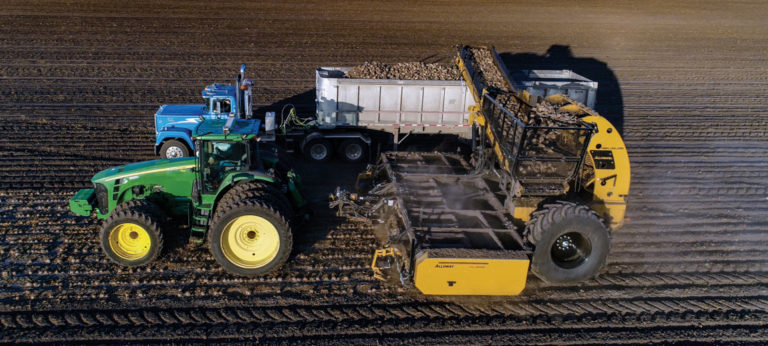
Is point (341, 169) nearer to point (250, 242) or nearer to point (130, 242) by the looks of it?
point (250, 242)

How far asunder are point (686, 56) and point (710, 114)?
27.3 feet

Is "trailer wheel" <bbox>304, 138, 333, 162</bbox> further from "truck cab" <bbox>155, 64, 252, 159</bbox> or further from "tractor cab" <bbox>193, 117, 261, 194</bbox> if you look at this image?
"tractor cab" <bbox>193, 117, 261, 194</bbox>

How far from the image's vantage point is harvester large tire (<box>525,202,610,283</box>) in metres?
8.31

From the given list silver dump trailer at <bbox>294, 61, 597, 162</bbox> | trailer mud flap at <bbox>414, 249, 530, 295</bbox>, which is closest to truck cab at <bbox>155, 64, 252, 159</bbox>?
silver dump trailer at <bbox>294, 61, 597, 162</bbox>

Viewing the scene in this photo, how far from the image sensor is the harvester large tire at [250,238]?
27.2 feet

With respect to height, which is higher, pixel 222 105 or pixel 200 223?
pixel 222 105

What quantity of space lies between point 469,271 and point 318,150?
24.2 ft

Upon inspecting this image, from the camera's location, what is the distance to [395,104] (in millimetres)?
14320

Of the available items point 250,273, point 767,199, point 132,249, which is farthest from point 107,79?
point 767,199

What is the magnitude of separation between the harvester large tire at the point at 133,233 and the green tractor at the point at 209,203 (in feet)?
0.05

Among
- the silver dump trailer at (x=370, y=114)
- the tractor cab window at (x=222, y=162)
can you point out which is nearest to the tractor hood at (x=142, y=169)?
the tractor cab window at (x=222, y=162)

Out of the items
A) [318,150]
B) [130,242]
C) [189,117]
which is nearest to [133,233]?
[130,242]

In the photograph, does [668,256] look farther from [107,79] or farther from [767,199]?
[107,79]

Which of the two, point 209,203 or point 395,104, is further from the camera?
point 395,104
